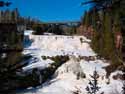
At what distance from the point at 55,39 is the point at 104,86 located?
27.7 meters

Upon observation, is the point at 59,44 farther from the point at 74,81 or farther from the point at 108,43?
the point at 74,81

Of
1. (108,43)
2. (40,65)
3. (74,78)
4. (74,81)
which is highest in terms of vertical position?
(108,43)

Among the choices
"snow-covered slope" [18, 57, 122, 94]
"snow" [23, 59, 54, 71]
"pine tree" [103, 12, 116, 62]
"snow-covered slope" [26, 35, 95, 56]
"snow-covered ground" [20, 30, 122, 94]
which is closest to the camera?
"snow-covered slope" [18, 57, 122, 94]

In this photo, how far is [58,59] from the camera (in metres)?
41.1

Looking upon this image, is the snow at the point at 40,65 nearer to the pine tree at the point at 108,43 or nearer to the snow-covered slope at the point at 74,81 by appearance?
the snow-covered slope at the point at 74,81

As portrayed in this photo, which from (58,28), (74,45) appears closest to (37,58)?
(74,45)

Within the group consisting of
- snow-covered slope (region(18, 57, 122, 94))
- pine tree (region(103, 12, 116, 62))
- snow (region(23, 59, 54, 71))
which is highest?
pine tree (region(103, 12, 116, 62))

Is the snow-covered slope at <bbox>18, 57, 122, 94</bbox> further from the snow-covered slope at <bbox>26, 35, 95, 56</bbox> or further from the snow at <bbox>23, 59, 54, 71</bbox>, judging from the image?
the snow-covered slope at <bbox>26, 35, 95, 56</bbox>

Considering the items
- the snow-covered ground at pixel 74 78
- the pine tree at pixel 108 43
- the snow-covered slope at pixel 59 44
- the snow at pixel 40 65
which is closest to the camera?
the snow-covered ground at pixel 74 78

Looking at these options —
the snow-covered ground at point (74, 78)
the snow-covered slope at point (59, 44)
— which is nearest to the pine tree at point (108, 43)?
the snow-covered ground at point (74, 78)

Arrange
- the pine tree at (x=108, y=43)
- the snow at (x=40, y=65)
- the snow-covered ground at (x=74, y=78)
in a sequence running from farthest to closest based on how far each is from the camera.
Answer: the snow at (x=40, y=65) → the pine tree at (x=108, y=43) → the snow-covered ground at (x=74, y=78)

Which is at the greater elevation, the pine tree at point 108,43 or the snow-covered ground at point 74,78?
the pine tree at point 108,43

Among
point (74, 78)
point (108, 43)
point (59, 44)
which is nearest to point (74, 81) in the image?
point (74, 78)

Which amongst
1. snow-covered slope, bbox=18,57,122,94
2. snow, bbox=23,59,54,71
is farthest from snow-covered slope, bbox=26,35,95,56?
snow-covered slope, bbox=18,57,122,94
